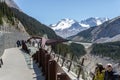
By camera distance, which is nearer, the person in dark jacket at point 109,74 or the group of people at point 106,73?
the group of people at point 106,73

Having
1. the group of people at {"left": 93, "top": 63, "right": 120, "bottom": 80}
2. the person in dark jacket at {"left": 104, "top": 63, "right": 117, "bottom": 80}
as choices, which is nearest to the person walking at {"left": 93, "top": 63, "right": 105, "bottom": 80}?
the group of people at {"left": 93, "top": 63, "right": 120, "bottom": 80}

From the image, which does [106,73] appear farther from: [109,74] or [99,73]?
[99,73]

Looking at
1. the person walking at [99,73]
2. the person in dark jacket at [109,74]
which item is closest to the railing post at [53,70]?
the person walking at [99,73]

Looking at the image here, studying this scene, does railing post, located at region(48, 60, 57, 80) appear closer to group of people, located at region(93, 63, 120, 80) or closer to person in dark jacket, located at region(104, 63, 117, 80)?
group of people, located at region(93, 63, 120, 80)

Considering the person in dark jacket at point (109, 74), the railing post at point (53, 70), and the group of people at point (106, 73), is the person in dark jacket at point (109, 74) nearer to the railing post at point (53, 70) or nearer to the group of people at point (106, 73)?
the group of people at point (106, 73)

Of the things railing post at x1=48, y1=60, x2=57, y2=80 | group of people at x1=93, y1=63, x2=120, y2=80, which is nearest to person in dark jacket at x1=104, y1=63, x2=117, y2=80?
group of people at x1=93, y1=63, x2=120, y2=80

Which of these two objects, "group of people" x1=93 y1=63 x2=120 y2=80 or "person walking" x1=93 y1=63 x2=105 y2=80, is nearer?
"group of people" x1=93 y1=63 x2=120 y2=80

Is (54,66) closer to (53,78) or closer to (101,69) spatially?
(53,78)

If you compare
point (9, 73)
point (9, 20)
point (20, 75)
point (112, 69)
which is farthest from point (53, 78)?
point (9, 20)

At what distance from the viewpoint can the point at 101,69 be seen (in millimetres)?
14234

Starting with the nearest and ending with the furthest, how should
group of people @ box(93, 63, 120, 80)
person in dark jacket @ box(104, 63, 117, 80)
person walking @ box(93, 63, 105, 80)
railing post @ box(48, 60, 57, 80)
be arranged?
1. group of people @ box(93, 63, 120, 80)
2. person in dark jacket @ box(104, 63, 117, 80)
3. person walking @ box(93, 63, 105, 80)
4. railing post @ box(48, 60, 57, 80)

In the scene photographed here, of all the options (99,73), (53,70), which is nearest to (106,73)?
(99,73)

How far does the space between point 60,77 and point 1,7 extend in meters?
119

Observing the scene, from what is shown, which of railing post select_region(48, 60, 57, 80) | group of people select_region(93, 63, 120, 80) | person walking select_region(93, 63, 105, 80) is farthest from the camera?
railing post select_region(48, 60, 57, 80)
